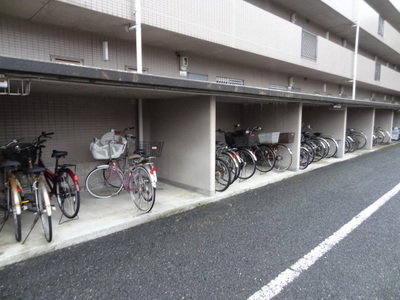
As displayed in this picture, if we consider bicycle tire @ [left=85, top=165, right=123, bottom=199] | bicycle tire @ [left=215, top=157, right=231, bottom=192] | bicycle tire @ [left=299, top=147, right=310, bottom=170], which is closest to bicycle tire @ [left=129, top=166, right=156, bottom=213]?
bicycle tire @ [left=85, top=165, right=123, bottom=199]

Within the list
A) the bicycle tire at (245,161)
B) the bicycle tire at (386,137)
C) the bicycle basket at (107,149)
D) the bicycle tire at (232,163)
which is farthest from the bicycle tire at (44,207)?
the bicycle tire at (386,137)

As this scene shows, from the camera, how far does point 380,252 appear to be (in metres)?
2.97

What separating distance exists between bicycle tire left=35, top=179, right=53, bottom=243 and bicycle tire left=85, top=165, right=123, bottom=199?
1780mm

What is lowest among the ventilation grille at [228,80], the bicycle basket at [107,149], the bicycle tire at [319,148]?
the bicycle tire at [319,148]

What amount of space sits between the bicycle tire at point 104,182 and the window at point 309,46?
8524 mm

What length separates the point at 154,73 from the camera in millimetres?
6344

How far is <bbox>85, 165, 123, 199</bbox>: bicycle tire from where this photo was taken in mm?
5094

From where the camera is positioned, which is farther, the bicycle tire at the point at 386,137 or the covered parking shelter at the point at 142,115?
the bicycle tire at the point at 386,137

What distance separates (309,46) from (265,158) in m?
5.96

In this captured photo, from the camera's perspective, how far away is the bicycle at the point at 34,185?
3.03m

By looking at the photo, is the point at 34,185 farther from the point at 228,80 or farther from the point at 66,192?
the point at 228,80

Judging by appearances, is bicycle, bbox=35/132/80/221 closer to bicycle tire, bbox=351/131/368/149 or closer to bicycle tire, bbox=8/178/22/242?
bicycle tire, bbox=8/178/22/242

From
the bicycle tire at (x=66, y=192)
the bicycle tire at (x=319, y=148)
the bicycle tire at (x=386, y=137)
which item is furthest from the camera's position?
the bicycle tire at (x=386, y=137)

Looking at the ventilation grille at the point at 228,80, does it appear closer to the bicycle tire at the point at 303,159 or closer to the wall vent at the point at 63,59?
the bicycle tire at the point at 303,159
